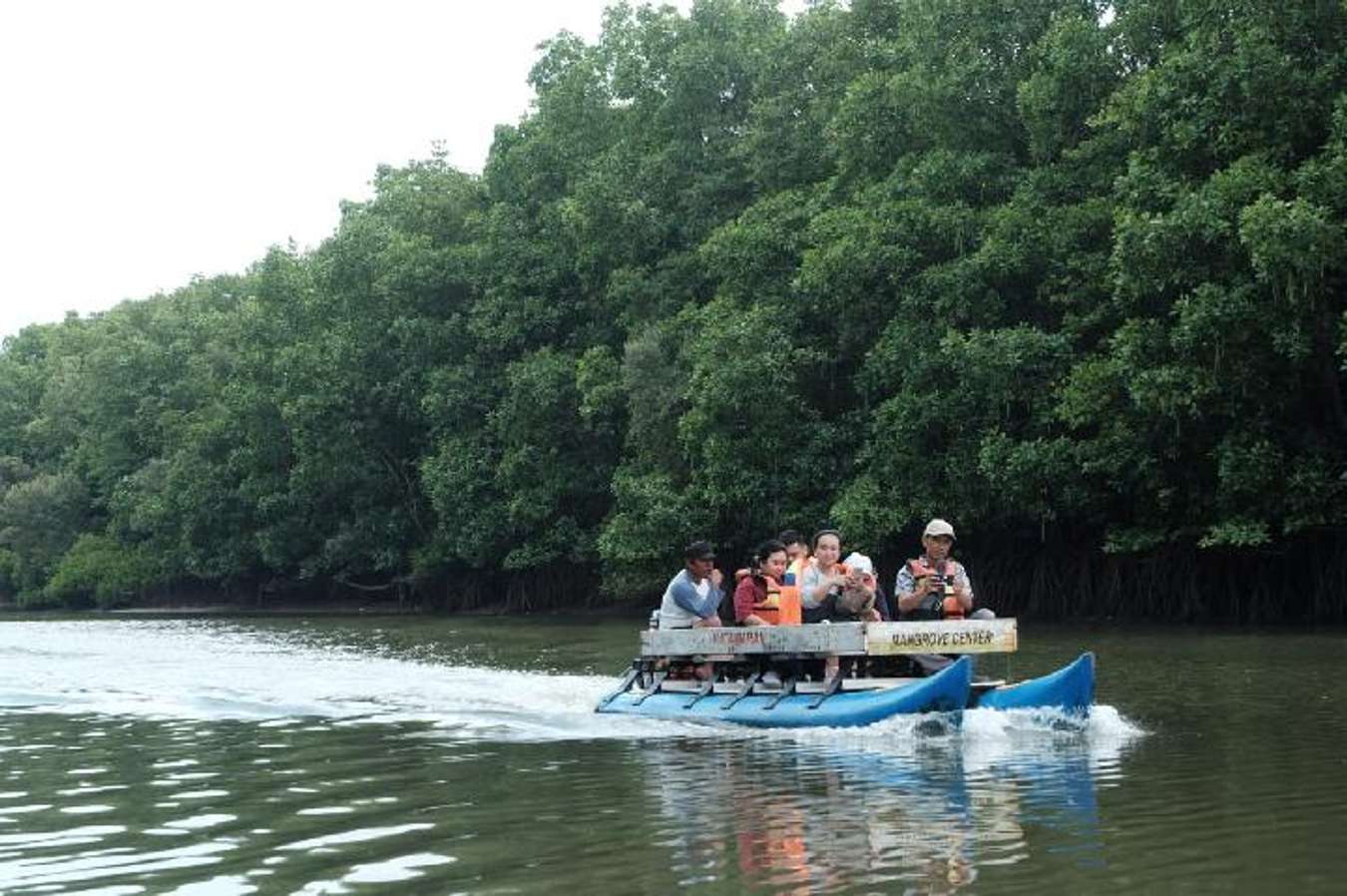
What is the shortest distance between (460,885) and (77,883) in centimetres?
179

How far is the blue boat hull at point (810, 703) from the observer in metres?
13.1

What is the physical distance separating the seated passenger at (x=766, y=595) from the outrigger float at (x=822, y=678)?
37 cm

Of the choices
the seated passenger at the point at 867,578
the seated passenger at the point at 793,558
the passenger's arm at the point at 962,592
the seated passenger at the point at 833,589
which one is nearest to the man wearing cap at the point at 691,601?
the seated passenger at the point at 793,558

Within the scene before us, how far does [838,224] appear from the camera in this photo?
1246 inches

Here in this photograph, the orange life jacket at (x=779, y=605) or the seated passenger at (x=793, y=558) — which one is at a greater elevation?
the seated passenger at (x=793, y=558)

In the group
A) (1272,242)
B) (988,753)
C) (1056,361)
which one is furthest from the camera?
(1056,361)

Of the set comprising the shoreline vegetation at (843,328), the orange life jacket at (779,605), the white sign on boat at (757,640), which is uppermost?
the shoreline vegetation at (843,328)

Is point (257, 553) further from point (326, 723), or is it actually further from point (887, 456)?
point (326, 723)

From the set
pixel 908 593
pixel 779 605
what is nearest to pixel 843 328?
pixel 779 605

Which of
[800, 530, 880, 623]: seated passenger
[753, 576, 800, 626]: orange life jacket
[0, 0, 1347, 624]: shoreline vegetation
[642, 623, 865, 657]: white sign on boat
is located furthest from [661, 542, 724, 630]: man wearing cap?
[0, 0, 1347, 624]: shoreline vegetation

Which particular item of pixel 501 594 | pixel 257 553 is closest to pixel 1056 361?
pixel 501 594

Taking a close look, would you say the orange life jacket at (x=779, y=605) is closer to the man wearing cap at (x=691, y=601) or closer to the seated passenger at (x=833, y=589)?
the seated passenger at (x=833, y=589)

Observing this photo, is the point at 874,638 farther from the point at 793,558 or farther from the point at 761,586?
the point at 761,586

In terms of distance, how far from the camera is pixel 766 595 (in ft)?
53.1
